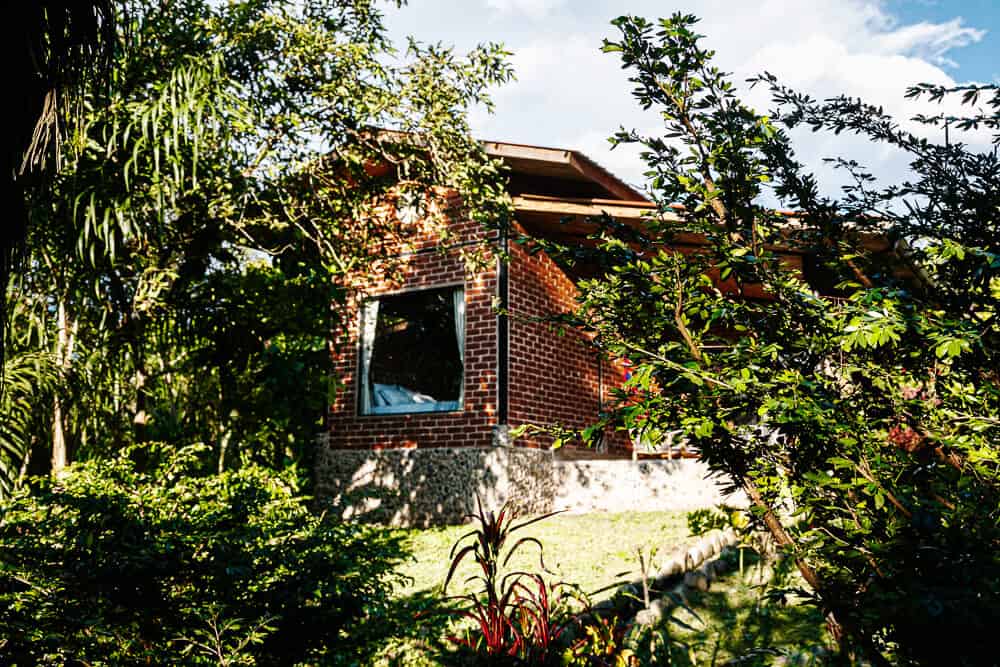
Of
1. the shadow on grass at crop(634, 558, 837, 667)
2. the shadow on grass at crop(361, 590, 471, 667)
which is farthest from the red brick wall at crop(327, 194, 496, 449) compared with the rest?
the shadow on grass at crop(634, 558, 837, 667)

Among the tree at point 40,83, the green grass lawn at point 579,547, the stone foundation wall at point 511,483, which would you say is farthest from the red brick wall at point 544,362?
the tree at point 40,83

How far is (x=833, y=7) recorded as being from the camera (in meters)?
6.36

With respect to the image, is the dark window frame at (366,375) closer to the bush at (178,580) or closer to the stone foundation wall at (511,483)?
the stone foundation wall at (511,483)

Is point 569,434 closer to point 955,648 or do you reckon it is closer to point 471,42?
point 955,648

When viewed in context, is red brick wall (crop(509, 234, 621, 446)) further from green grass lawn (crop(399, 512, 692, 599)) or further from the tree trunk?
the tree trunk

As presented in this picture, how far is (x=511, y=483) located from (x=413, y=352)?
7.67 ft

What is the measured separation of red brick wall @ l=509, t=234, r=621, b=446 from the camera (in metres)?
9.12

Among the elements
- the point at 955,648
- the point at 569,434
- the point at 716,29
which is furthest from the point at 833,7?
the point at 955,648

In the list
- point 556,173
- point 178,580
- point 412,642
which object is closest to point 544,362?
point 556,173

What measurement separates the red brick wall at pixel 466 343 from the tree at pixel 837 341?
603 cm

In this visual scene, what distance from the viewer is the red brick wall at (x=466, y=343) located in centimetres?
898

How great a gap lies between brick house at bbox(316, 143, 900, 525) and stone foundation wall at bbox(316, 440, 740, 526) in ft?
0.05

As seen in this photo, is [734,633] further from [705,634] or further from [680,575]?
[680,575]

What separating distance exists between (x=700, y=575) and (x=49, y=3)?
4701 millimetres
